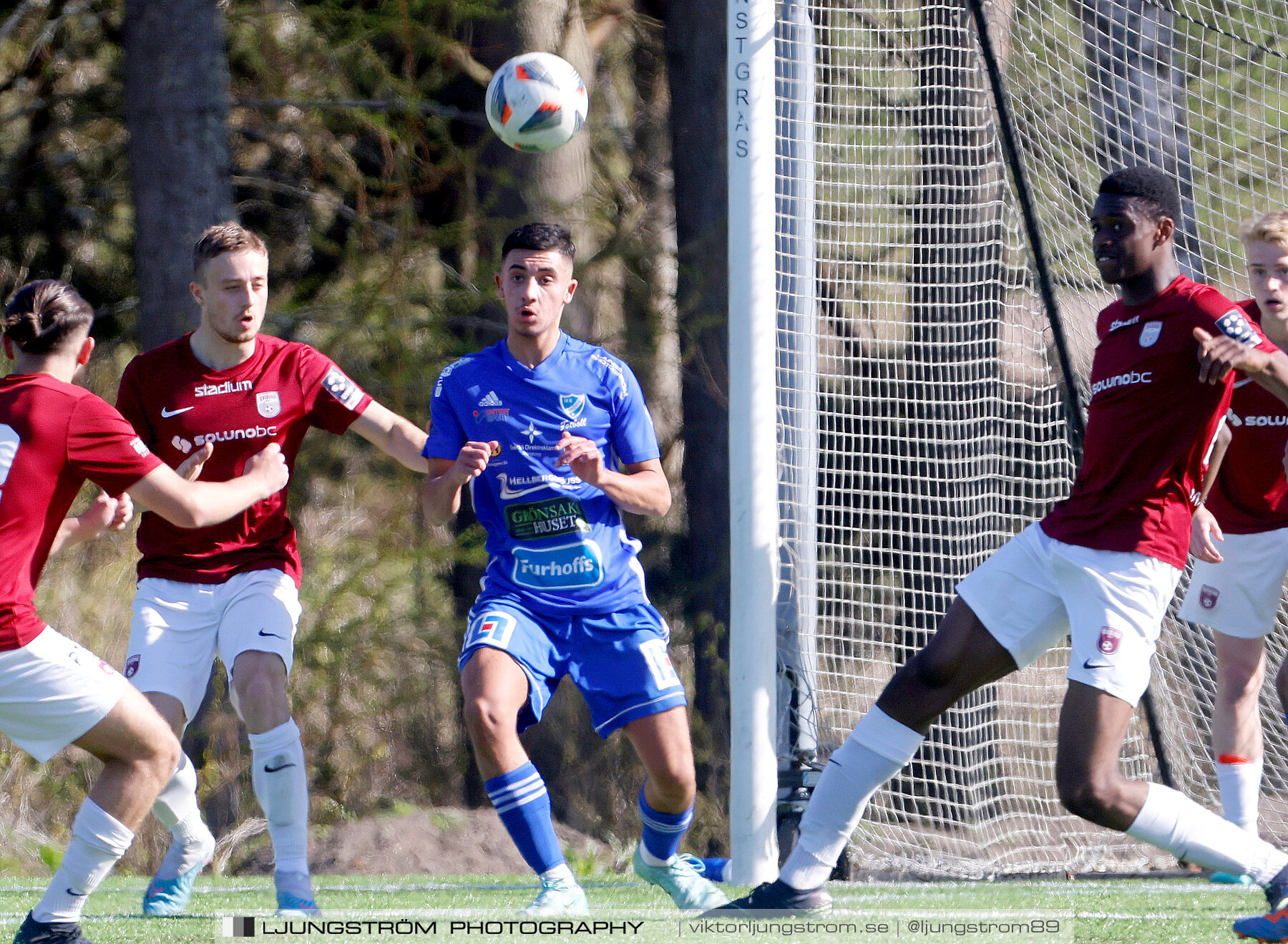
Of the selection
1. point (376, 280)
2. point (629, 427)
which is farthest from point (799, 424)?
point (376, 280)

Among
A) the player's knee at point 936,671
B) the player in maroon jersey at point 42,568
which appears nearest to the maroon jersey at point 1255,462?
the player's knee at point 936,671

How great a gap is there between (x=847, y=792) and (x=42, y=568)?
213 centimetres

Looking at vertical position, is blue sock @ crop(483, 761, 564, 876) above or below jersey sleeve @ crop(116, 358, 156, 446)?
below

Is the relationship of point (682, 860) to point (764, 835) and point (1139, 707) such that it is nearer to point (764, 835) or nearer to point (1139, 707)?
point (764, 835)

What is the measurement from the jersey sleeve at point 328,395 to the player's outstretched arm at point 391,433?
0.03 m

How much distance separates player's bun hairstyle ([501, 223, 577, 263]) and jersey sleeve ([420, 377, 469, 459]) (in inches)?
18.6

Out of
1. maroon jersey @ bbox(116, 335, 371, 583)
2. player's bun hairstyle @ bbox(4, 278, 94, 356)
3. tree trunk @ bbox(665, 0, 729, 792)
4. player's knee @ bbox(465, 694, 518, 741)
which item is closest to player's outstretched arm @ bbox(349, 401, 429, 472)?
maroon jersey @ bbox(116, 335, 371, 583)

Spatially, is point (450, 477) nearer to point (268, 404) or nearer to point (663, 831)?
point (268, 404)

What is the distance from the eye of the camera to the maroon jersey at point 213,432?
13.5ft

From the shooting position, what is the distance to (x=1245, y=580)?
187 inches

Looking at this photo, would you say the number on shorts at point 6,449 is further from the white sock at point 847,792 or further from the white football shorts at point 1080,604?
the white football shorts at point 1080,604

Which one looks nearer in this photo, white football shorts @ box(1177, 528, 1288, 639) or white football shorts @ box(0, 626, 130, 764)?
white football shorts @ box(0, 626, 130, 764)

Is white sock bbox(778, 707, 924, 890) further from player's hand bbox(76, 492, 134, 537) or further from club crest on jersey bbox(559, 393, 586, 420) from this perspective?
player's hand bbox(76, 492, 134, 537)

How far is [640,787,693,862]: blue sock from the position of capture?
13.6ft
